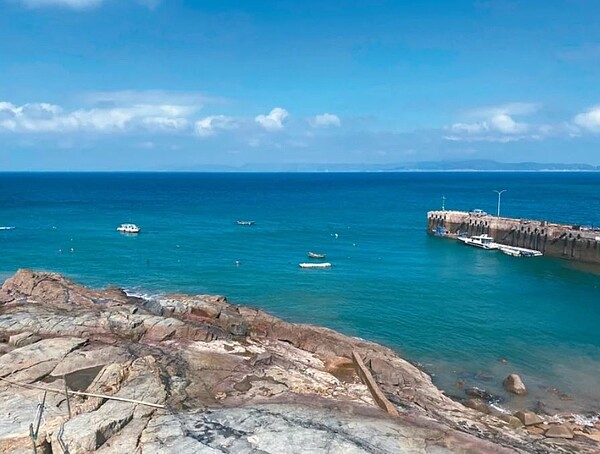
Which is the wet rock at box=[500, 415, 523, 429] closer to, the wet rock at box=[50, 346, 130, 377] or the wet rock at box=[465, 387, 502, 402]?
the wet rock at box=[465, 387, 502, 402]

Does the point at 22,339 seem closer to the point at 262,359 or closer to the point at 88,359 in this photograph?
the point at 88,359

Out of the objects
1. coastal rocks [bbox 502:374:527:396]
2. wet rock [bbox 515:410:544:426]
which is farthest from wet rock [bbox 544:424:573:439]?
coastal rocks [bbox 502:374:527:396]

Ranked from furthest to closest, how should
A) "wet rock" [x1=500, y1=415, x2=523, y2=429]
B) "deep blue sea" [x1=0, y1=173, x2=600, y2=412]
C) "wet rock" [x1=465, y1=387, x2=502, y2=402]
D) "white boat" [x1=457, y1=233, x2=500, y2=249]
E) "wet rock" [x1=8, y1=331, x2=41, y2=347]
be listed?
"white boat" [x1=457, y1=233, x2=500, y2=249] → "deep blue sea" [x1=0, y1=173, x2=600, y2=412] → "wet rock" [x1=465, y1=387, x2=502, y2=402] → "wet rock" [x1=8, y1=331, x2=41, y2=347] → "wet rock" [x1=500, y1=415, x2=523, y2=429]

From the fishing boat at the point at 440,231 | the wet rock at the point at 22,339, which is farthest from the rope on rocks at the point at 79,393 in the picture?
the fishing boat at the point at 440,231

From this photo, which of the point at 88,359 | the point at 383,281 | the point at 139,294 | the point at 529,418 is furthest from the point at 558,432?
the point at 139,294

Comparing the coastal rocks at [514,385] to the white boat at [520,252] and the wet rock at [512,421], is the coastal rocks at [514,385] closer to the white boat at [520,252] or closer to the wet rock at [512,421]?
the wet rock at [512,421]
